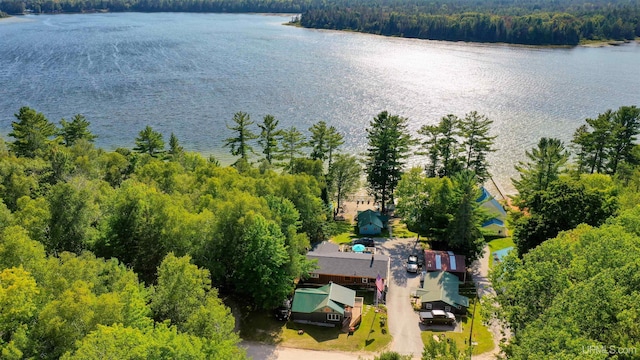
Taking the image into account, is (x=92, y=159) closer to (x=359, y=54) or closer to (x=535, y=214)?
(x=535, y=214)

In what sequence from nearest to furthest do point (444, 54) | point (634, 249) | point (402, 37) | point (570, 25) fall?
point (634, 249)
point (444, 54)
point (570, 25)
point (402, 37)

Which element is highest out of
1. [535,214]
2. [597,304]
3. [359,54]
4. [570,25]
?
[570,25]

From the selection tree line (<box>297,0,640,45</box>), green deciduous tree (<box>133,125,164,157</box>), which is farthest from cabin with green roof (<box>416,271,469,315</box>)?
tree line (<box>297,0,640,45</box>)

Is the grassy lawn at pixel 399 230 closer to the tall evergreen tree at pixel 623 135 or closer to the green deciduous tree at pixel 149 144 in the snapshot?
the tall evergreen tree at pixel 623 135

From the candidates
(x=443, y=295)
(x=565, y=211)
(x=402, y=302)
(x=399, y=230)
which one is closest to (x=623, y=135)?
(x=565, y=211)

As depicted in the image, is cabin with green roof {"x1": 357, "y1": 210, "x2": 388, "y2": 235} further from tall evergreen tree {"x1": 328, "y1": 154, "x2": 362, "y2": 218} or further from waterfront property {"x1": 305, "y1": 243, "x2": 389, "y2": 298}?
waterfront property {"x1": 305, "y1": 243, "x2": 389, "y2": 298}

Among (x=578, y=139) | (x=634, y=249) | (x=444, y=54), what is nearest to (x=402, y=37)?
(x=444, y=54)

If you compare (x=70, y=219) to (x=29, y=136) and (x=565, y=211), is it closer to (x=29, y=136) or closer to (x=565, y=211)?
(x=29, y=136)
